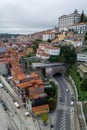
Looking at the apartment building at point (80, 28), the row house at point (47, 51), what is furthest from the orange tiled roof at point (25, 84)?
the apartment building at point (80, 28)

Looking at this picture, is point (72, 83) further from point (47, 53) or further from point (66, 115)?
point (47, 53)

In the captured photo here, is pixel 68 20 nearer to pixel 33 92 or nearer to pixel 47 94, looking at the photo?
pixel 47 94

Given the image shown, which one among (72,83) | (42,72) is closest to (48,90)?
(72,83)

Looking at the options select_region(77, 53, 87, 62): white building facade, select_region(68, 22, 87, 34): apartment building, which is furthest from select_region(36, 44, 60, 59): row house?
select_region(68, 22, 87, 34): apartment building

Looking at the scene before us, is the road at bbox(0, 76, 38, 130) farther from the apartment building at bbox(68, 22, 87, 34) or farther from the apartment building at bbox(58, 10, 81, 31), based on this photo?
the apartment building at bbox(58, 10, 81, 31)

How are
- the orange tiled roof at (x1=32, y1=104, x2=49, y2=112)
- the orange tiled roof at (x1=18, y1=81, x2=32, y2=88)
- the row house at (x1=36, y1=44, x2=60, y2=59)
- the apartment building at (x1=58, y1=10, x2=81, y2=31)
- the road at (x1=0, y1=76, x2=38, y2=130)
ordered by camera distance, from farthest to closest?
the apartment building at (x1=58, y1=10, x2=81, y2=31) < the row house at (x1=36, y1=44, x2=60, y2=59) < the orange tiled roof at (x1=18, y1=81, x2=32, y2=88) < the orange tiled roof at (x1=32, y1=104, x2=49, y2=112) < the road at (x1=0, y1=76, x2=38, y2=130)

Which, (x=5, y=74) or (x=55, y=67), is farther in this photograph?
(x=5, y=74)
